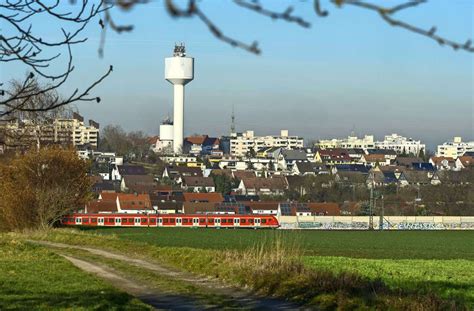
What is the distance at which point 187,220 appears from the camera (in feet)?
262

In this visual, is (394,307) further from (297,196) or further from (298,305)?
(297,196)

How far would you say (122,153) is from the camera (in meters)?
160

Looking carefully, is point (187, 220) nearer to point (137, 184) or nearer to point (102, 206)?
point (102, 206)

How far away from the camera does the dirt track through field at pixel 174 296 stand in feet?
49.5

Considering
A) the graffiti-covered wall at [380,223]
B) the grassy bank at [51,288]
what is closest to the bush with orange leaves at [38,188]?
the grassy bank at [51,288]

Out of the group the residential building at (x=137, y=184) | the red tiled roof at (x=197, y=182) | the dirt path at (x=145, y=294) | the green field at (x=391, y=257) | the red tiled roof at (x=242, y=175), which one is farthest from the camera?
the red tiled roof at (x=242, y=175)

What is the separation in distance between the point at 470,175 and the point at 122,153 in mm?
65865

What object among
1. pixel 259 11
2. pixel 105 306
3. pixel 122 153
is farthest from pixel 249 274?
pixel 122 153

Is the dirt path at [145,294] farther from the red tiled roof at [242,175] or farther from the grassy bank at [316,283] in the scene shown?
the red tiled roof at [242,175]

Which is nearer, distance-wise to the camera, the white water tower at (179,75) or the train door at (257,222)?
the train door at (257,222)

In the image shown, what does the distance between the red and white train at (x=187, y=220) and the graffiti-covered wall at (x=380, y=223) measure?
2.27 m

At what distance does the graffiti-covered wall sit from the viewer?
82.8 m

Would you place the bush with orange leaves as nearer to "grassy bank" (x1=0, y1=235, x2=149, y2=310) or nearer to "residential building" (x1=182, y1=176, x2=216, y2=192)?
"grassy bank" (x1=0, y1=235, x2=149, y2=310)

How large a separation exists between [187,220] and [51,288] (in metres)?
63.6
